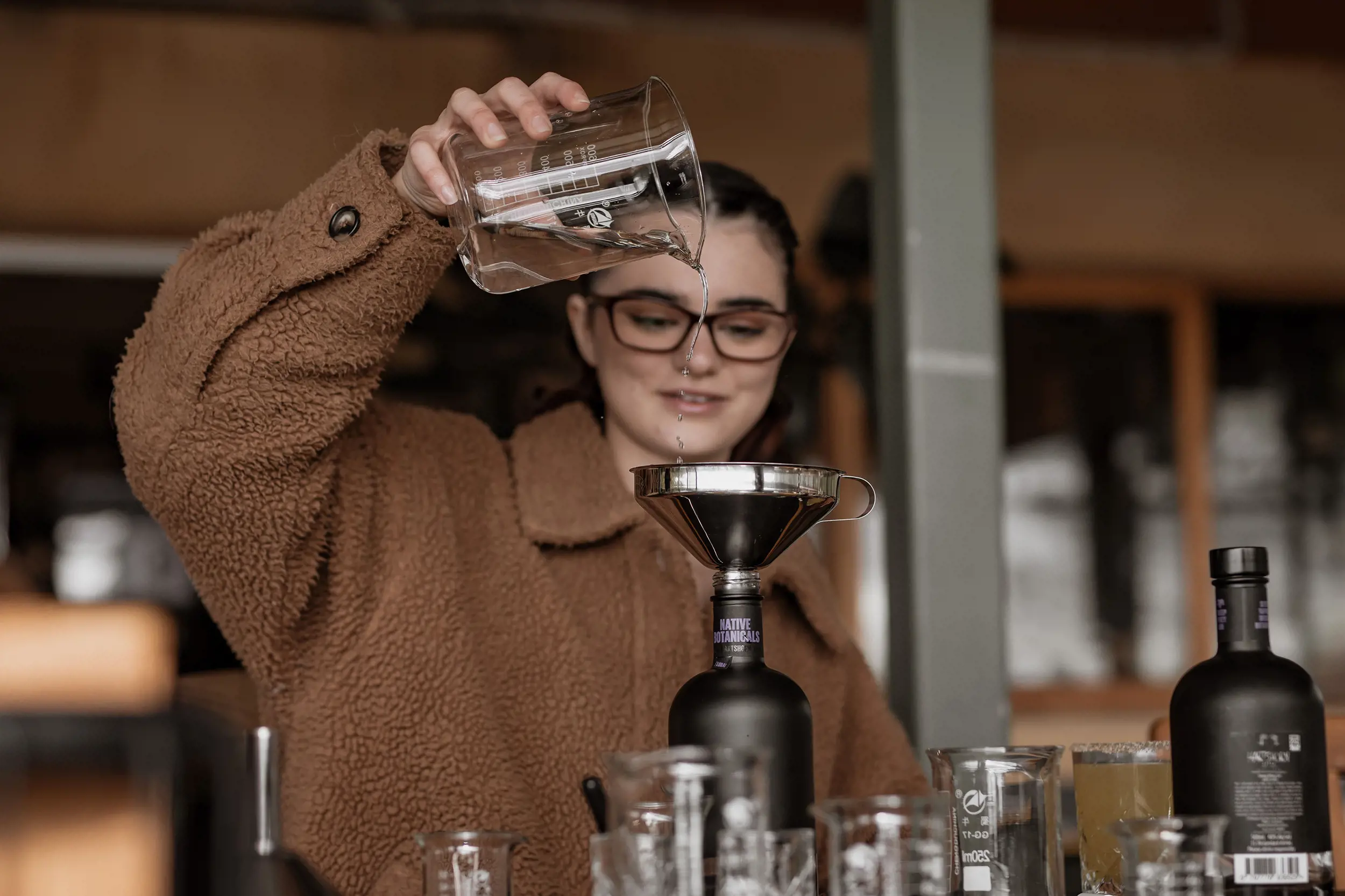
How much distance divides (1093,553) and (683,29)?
75.8 inches

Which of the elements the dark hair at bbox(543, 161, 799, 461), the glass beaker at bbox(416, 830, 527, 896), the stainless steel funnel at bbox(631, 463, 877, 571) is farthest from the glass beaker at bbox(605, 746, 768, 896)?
the dark hair at bbox(543, 161, 799, 461)

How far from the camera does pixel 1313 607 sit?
14.4 feet

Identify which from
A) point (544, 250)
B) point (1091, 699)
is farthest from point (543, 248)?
point (1091, 699)

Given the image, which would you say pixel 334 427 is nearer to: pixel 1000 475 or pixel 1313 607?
pixel 1000 475

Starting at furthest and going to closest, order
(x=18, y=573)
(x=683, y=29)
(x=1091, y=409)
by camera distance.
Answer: (x=1091, y=409), (x=683, y=29), (x=18, y=573)

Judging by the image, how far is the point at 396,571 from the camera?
127cm

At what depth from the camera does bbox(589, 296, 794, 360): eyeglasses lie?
1.36 metres

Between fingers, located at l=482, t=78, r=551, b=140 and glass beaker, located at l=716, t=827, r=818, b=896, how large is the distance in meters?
0.50

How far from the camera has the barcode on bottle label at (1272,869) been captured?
86 cm

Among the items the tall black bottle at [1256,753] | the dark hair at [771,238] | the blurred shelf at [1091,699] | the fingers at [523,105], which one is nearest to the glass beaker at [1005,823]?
the tall black bottle at [1256,753]

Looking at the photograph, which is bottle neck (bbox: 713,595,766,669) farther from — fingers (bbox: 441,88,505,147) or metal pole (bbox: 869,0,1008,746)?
metal pole (bbox: 869,0,1008,746)

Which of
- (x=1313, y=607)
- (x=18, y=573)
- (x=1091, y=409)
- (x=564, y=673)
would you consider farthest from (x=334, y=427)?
(x=1313, y=607)

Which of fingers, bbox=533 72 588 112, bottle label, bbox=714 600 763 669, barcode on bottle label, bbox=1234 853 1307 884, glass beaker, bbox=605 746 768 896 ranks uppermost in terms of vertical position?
fingers, bbox=533 72 588 112

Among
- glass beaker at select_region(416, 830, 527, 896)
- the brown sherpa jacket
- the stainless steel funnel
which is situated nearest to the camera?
glass beaker at select_region(416, 830, 527, 896)
